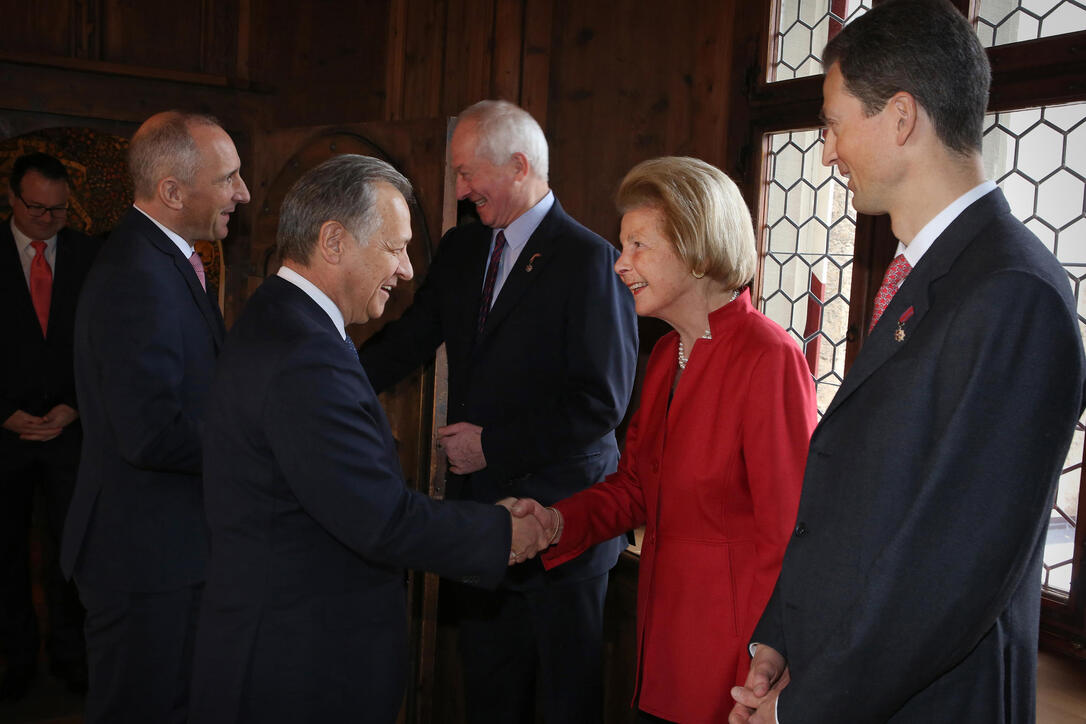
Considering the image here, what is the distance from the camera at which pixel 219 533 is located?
1.77 m

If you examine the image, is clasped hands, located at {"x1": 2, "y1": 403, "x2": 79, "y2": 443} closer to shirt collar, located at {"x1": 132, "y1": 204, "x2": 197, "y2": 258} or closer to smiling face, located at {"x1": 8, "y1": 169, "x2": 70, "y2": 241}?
smiling face, located at {"x1": 8, "y1": 169, "x2": 70, "y2": 241}

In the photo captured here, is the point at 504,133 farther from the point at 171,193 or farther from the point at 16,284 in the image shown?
the point at 16,284

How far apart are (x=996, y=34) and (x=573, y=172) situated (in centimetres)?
175

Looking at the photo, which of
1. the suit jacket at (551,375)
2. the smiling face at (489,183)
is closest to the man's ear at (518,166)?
the smiling face at (489,183)

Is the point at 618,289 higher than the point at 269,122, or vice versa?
the point at 269,122

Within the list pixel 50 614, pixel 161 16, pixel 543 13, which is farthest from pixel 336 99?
pixel 50 614

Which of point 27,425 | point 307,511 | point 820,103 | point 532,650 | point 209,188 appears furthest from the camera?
point 27,425

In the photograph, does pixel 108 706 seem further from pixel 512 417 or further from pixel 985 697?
pixel 985 697

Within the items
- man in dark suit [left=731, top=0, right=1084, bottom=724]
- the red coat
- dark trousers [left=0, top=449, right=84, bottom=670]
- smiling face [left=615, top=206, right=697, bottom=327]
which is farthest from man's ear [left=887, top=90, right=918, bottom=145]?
dark trousers [left=0, top=449, right=84, bottom=670]

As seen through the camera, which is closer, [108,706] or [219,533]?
[219,533]

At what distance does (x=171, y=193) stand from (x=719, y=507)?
1721 mm

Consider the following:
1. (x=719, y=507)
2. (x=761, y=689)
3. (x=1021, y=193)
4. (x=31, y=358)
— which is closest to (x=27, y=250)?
(x=31, y=358)

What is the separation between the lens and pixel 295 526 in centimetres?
173

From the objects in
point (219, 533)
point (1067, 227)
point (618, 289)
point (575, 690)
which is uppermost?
point (1067, 227)
